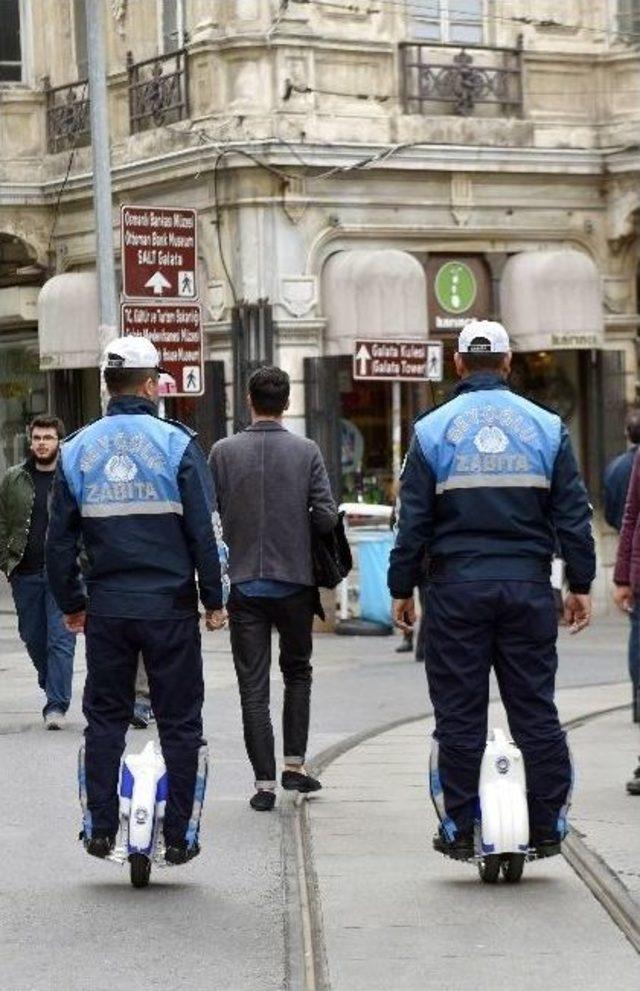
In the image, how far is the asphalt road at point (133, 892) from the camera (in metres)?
7.58

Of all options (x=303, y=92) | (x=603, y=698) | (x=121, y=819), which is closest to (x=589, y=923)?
(x=121, y=819)

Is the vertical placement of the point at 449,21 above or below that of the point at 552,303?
above

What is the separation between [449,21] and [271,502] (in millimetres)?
16034

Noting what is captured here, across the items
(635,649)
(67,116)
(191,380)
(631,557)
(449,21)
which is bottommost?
(635,649)

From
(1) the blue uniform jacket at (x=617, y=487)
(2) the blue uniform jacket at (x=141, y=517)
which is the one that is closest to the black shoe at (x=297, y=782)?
(2) the blue uniform jacket at (x=141, y=517)

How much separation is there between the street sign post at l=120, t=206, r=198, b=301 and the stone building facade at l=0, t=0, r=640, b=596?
5.08 meters

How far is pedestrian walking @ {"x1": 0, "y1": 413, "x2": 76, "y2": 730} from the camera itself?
1488 centimetres

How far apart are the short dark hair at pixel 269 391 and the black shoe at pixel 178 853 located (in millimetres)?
2913

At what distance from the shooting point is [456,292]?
1037 inches

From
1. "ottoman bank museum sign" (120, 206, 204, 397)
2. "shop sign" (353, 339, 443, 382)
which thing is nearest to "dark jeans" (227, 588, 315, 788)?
"ottoman bank museum sign" (120, 206, 204, 397)

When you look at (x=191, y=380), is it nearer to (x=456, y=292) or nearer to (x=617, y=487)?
(x=617, y=487)

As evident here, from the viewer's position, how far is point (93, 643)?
8.96 m

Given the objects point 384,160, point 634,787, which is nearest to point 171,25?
point 384,160

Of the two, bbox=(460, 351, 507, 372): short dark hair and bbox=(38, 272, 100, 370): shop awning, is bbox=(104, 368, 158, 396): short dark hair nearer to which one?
bbox=(460, 351, 507, 372): short dark hair
